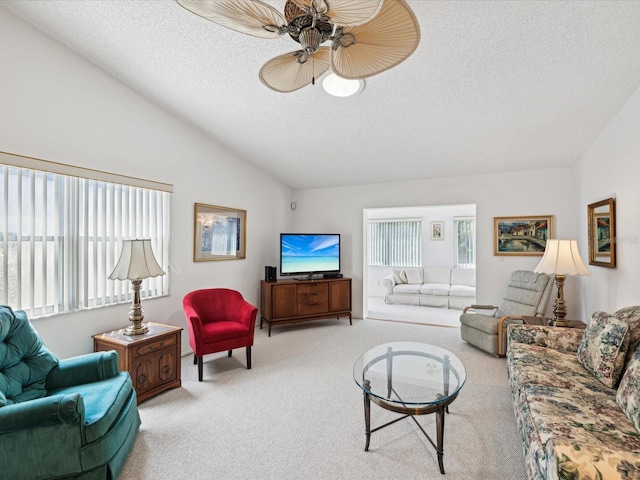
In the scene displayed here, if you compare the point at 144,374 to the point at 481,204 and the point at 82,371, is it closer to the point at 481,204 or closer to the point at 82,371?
the point at 82,371

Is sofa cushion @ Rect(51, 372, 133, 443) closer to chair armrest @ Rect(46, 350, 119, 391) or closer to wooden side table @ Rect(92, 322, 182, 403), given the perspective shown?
chair armrest @ Rect(46, 350, 119, 391)

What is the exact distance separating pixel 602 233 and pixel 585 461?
2.82 metres

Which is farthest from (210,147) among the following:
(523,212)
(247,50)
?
(523,212)

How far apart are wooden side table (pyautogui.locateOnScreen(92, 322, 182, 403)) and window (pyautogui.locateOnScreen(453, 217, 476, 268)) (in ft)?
20.6

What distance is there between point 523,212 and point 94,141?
504cm

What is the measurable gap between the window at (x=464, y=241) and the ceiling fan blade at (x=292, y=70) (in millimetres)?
6269

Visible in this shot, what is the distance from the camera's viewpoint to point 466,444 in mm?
2035

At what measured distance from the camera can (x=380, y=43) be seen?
4.82 ft

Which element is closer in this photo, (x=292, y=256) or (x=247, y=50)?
(x=247, y=50)

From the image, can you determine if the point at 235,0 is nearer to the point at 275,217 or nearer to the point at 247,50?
the point at 247,50

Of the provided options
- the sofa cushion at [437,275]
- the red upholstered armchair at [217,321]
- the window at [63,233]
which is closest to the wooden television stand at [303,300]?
the red upholstered armchair at [217,321]

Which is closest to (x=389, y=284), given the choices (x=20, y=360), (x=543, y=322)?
(x=543, y=322)

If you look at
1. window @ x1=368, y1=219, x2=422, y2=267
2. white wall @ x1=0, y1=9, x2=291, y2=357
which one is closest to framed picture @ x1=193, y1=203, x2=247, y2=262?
white wall @ x1=0, y1=9, x2=291, y2=357

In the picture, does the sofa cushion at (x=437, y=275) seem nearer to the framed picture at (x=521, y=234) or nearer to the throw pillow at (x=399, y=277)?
the throw pillow at (x=399, y=277)
